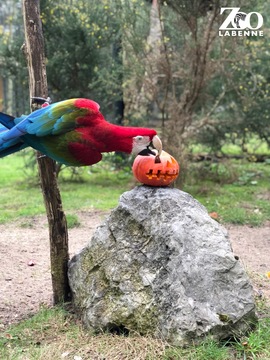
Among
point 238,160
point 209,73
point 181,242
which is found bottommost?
point 238,160

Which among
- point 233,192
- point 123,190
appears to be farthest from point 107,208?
point 233,192

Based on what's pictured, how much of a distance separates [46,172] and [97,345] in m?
1.28

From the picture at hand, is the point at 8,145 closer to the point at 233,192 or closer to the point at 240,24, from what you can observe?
the point at 240,24

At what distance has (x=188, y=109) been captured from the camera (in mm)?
7586

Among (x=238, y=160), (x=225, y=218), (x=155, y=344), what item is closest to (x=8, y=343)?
(x=155, y=344)

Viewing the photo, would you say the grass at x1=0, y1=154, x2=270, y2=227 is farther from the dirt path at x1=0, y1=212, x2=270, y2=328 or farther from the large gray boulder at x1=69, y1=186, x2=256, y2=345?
the large gray boulder at x1=69, y1=186, x2=256, y2=345

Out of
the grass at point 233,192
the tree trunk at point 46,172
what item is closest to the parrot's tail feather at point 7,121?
the tree trunk at point 46,172

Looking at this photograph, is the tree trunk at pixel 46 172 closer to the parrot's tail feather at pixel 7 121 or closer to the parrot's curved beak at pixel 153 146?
the parrot's tail feather at pixel 7 121

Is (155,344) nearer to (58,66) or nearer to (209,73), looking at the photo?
(209,73)

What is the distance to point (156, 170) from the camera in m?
3.33

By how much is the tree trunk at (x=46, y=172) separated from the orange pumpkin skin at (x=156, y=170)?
0.67 metres

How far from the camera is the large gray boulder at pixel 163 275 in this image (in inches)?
114

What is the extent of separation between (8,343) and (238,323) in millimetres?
1537

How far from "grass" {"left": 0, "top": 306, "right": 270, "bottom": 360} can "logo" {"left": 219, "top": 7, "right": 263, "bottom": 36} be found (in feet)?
16.4
